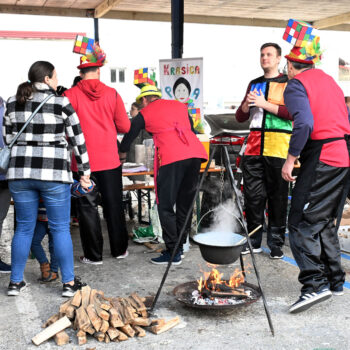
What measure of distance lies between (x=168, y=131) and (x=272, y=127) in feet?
3.59

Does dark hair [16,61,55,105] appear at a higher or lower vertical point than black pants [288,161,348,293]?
higher

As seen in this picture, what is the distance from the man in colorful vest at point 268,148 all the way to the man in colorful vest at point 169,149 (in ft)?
2.01

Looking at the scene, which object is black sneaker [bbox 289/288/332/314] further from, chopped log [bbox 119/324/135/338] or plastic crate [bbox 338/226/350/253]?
plastic crate [bbox 338/226/350/253]

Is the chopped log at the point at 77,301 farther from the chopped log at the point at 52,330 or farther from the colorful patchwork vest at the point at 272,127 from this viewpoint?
the colorful patchwork vest at the point at 272,127

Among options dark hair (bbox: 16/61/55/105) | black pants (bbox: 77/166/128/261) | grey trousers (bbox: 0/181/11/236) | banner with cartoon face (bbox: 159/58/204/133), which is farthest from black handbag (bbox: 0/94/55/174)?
banner with cartoon face (bbox: 159/58/204/133)

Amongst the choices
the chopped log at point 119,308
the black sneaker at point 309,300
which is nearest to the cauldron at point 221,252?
the black sneaker at point 309,300

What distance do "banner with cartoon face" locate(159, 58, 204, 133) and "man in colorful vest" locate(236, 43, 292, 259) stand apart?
73.0 inches

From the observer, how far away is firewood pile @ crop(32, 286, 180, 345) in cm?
338

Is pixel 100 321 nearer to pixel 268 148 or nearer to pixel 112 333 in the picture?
pixel 112 333

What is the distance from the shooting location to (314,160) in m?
3.77

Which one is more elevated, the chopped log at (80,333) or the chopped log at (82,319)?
the chopped log at (82,319)

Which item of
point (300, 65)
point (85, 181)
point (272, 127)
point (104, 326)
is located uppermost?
point (300, 65)

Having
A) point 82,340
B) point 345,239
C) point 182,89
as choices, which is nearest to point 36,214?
point 82,340

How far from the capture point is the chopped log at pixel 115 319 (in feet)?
11.2
